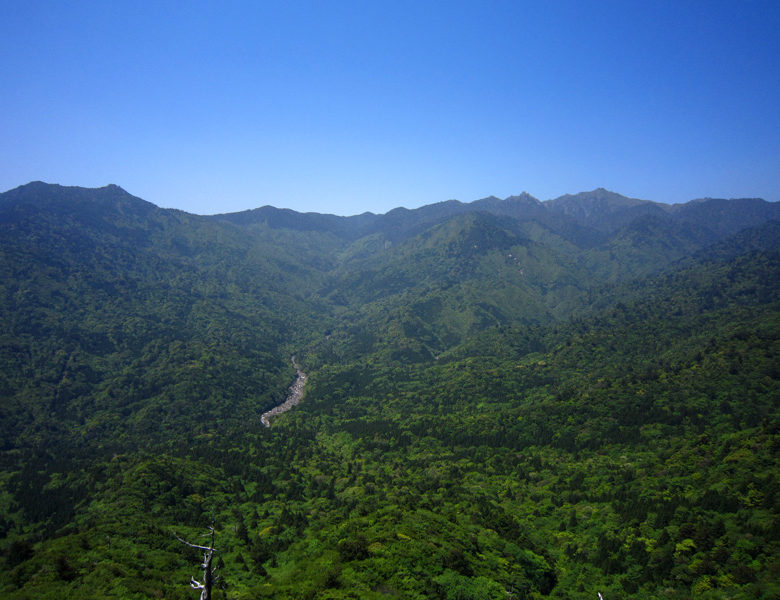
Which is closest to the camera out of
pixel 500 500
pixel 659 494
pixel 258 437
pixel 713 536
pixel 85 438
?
pixel 713 536

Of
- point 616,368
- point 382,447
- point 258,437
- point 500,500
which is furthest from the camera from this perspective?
point 616,368

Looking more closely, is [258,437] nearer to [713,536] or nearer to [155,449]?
[155,449]

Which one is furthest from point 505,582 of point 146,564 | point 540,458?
point 540,458

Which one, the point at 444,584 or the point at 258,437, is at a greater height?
the point at 444,584

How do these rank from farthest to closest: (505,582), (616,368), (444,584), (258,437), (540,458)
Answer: (616,368), (258,437), (540,458), (505,582), (444,584)

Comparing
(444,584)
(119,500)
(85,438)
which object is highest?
(444,584)

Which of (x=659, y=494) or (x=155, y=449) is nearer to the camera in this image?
(x=659, y=494)

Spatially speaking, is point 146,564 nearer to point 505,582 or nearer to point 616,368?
point 505,582

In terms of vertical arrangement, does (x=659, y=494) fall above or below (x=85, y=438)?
above

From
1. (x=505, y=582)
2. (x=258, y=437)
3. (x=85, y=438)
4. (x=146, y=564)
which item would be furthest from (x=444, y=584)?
(x=85, y=438)
